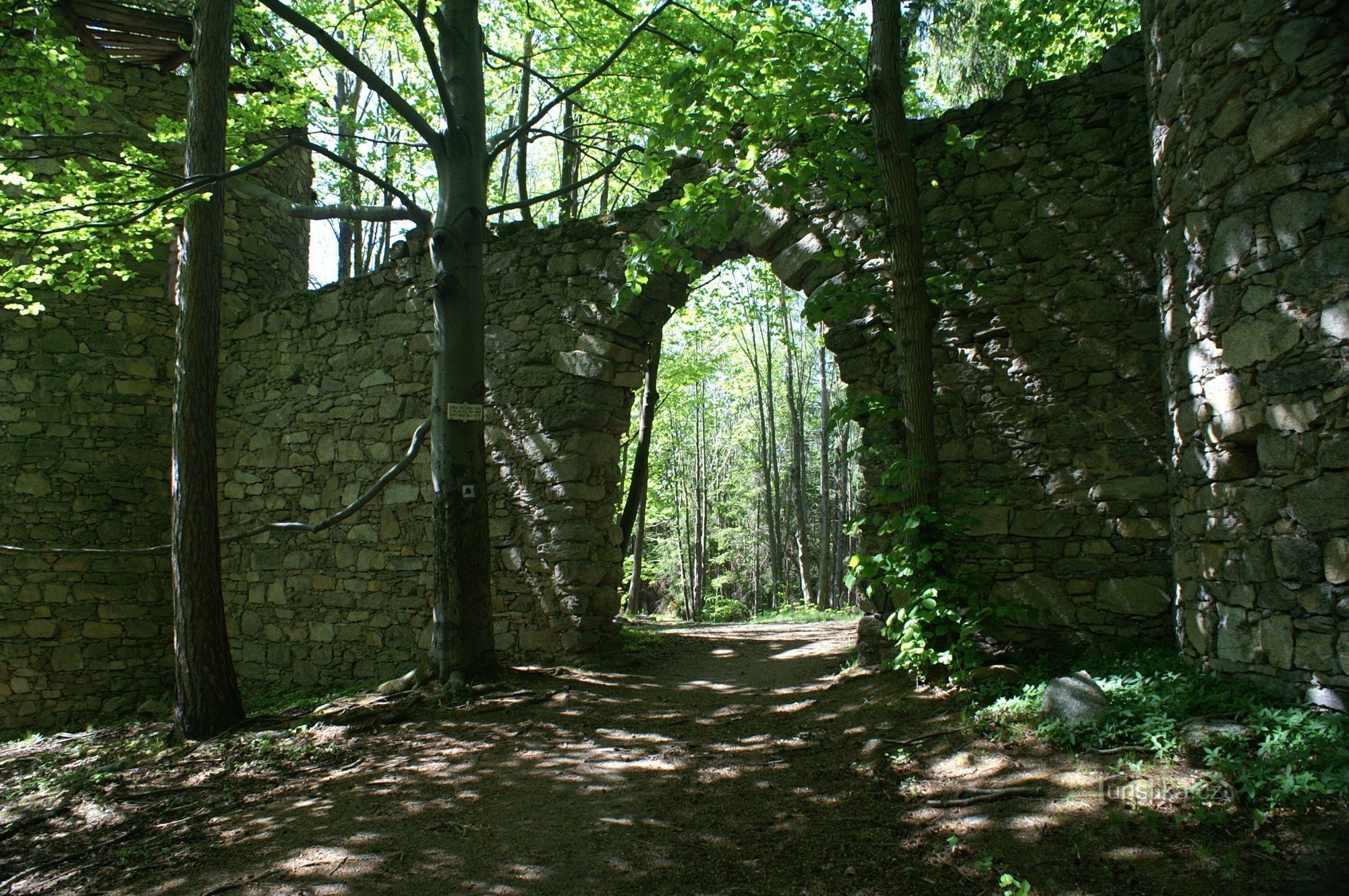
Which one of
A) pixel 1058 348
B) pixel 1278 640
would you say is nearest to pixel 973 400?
pixel 1058 348

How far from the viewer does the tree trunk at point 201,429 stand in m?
5.09

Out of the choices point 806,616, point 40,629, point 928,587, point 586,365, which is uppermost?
point 586,365

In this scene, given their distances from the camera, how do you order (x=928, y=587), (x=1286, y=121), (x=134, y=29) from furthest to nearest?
(x=134, y=29)
(x=928, y=587)
(x=1286, y=121)

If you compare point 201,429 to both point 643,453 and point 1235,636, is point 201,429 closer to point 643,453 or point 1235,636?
point 643,453

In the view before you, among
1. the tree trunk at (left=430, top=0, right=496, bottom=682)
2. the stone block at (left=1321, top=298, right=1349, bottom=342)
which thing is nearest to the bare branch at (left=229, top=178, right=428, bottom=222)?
the tree trunk at (left=430, top=0, right=496, bottom=682)

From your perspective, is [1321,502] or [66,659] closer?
[1321,502]

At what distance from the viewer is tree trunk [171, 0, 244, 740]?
16.7 ft

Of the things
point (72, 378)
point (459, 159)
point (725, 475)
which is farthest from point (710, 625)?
point (725, 475)

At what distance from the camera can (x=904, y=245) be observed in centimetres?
464

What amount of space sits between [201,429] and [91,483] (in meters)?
4.35

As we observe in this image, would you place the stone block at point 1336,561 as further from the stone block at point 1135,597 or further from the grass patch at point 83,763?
the grass patch at point 83,763

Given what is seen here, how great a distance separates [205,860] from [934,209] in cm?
548

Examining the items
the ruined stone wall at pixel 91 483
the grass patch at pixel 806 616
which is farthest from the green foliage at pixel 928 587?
the ruined stone wall at pixel 91 483

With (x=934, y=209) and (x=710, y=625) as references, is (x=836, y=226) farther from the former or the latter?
(x=710, y=625)
